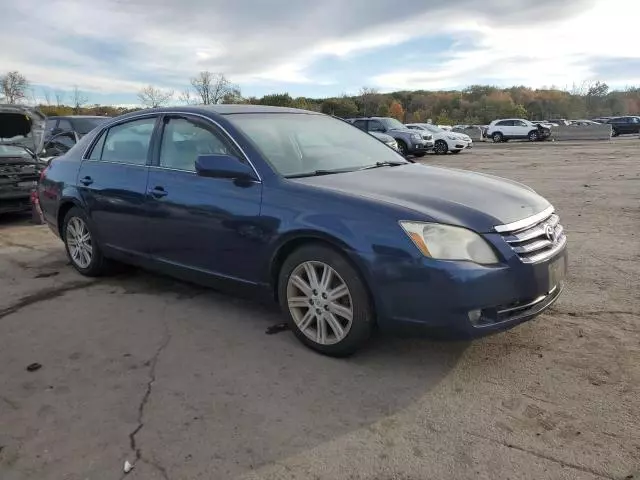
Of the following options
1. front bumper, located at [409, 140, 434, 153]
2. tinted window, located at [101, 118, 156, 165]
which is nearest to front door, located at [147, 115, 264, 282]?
tinted window, located at [101, 118, 156, 165]

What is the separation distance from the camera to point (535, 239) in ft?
10.6

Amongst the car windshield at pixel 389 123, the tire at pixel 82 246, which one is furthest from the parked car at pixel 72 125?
the car windshield at pixel 389 123

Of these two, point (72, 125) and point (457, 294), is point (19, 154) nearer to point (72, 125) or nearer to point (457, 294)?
point (72, 125)

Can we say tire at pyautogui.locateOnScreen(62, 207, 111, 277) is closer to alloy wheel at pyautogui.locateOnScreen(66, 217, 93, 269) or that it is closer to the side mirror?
alloy wheel at pyautogui.locateOnScreen(66, 217, 93, 269)

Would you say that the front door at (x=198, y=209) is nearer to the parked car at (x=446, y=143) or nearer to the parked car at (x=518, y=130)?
the parked car at (x=446, y=143)

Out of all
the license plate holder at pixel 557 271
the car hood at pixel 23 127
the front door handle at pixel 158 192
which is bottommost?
the license plate holder at pixel 557 271

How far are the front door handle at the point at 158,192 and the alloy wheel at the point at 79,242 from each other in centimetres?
125

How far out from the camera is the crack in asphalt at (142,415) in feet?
7.96

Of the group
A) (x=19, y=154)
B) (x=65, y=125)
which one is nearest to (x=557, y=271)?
(x=19, y=154)

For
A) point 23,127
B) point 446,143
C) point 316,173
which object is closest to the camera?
point 316,173

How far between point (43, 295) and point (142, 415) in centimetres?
252

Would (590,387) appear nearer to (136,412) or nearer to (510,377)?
(510,377)

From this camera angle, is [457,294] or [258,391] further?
[258,391]

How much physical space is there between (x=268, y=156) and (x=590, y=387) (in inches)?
96.4
